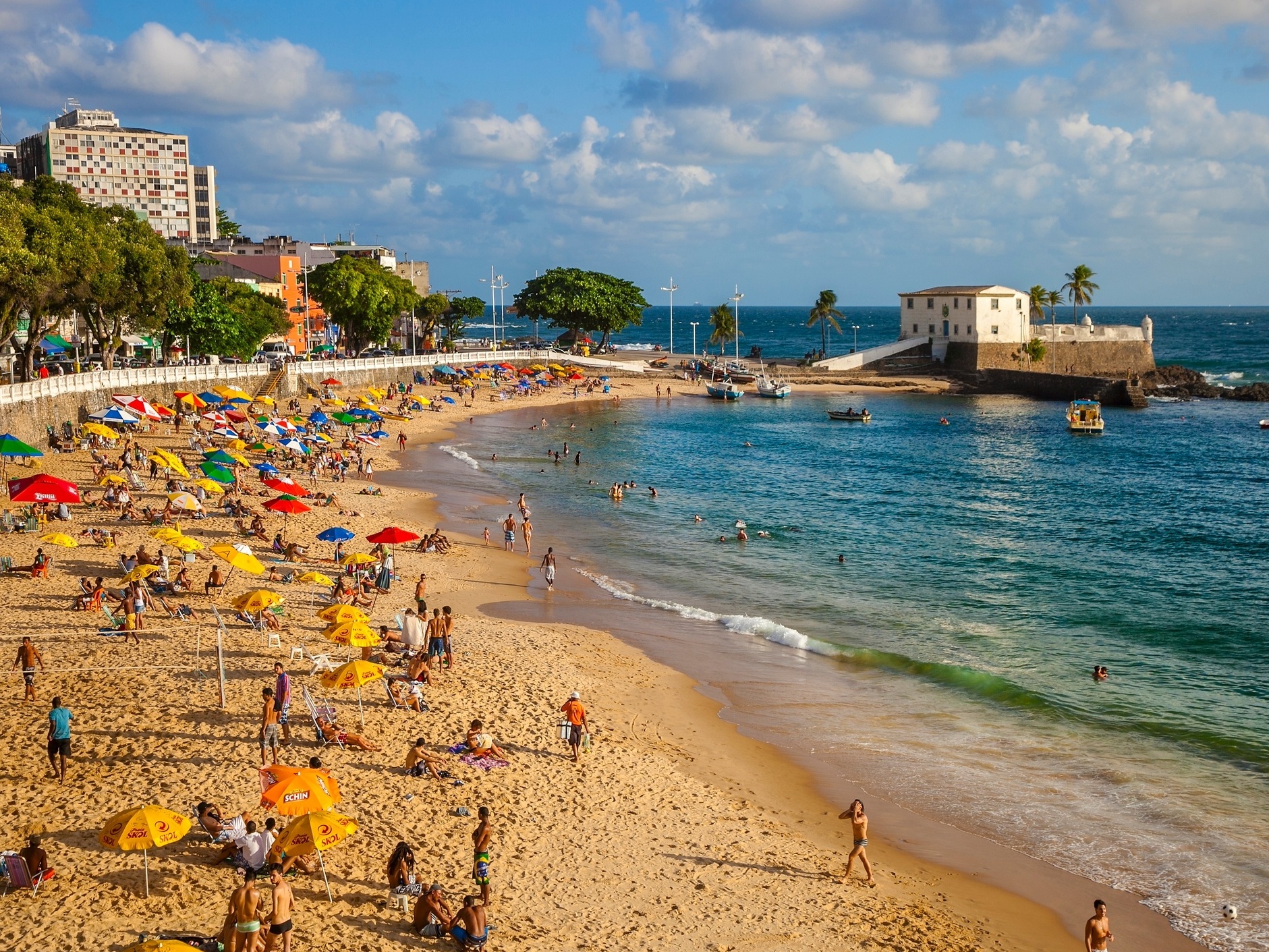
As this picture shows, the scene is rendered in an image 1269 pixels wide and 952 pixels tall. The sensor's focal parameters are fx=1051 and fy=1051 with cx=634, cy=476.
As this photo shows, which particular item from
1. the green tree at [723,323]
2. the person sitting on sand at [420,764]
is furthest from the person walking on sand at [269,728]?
the green tree at [723,323]

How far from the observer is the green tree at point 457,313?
113125mm

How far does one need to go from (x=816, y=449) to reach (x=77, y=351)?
42.8 metres

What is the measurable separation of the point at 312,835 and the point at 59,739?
516cm

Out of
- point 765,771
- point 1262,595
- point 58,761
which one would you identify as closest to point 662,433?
point 1262,595

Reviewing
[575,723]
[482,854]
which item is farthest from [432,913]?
[575,723]

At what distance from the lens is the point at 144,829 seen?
39.5ft

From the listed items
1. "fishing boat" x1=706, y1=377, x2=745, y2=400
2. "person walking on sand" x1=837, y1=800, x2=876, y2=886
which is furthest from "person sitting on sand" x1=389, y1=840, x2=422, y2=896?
"fishing boat" x1=706, y1=377, x2=745, y2=400

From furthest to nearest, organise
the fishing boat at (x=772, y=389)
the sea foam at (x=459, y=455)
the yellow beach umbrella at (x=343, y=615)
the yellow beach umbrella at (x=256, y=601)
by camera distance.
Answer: the fishing boat at (x=772, y=389) < the sea foam at (x=459, y=455) < the yellow beach umbrella at (x=256, y=601) < the yellow beach umbrella at (x=343, y=615)

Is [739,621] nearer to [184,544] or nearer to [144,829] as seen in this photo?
[184,544]

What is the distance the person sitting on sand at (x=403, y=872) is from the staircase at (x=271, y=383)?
51.1 m

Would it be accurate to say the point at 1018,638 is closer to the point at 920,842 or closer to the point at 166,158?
the point at 920,842

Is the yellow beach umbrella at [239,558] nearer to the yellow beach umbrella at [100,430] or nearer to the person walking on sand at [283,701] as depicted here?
the person walking on sand at [283,701]

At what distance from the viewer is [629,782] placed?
678 inches

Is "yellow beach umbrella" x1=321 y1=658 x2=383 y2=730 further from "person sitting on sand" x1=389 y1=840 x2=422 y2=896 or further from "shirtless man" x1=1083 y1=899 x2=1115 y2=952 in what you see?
"shirtless man" x1=1083 y1=899 x2=1115 y2=952
